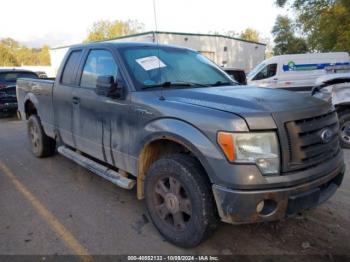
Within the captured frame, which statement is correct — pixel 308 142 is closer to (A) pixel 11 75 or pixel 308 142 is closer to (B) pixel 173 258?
(B) pixel 173 258

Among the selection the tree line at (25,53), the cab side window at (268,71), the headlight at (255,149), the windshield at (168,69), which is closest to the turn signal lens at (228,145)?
the headlight at (255,149)

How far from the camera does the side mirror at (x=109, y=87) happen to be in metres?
3.40

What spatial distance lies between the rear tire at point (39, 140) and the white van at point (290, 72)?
9904 mm

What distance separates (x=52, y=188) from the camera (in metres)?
4.61

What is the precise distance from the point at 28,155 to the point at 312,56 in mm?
→ 12763

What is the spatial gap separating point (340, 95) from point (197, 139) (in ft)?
16.6

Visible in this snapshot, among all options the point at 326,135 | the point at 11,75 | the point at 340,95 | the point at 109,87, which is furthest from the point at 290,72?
the point at 109,87

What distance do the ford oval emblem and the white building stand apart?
78.1ft

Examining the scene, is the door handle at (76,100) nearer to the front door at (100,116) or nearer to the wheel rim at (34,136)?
the front door at (100,116)

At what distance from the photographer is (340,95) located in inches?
258

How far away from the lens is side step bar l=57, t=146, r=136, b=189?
3568mm

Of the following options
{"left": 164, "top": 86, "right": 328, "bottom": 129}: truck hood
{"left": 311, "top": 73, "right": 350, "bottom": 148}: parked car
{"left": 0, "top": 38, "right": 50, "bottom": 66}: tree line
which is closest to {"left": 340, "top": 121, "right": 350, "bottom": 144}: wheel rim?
{"left": 311, "top": 73, "right": 350, "bottom": 148}: parked car

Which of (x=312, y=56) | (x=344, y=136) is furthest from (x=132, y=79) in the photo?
(x=312, y=56)

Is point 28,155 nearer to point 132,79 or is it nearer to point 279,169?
point 132,79
